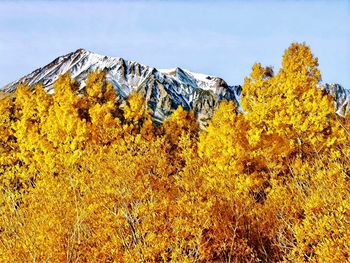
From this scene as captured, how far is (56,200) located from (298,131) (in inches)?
595

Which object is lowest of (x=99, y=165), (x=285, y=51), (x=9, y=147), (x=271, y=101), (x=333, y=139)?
(x=9, y=147)

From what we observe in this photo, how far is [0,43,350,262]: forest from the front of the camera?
11633 mm

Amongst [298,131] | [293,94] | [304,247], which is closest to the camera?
[304,247]

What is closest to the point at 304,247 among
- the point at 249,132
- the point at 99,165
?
the point at 99,165

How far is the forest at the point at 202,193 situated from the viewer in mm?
11633

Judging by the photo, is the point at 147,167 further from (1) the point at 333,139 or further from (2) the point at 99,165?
(1) the point at 333,139

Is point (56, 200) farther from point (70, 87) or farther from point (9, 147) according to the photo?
point (70, 87)

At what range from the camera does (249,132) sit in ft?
74.6

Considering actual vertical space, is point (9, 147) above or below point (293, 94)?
below

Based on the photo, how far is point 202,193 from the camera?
587 inches

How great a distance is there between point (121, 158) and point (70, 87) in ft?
68.7

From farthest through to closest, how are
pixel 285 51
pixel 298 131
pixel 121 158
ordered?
pixel 285 51
pixel 298 131
pixel 121 158

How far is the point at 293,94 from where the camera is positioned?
2558cm

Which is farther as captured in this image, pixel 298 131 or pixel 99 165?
pixel 298 131
